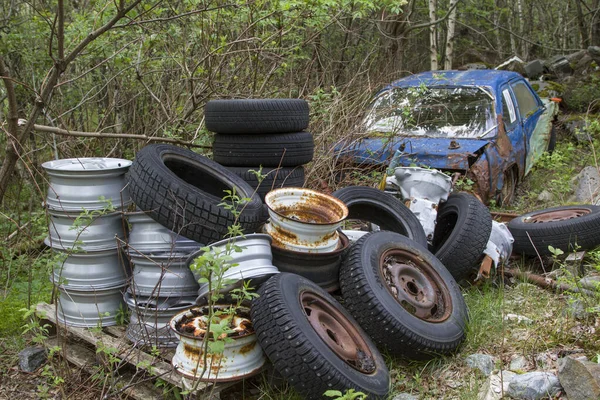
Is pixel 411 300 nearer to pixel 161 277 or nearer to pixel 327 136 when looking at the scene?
pixel 161 277

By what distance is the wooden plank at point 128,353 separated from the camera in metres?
3.38

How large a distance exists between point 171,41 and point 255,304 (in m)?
4.65

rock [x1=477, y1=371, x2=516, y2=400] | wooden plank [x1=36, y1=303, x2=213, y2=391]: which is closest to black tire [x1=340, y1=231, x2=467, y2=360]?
rock [x1=477, y1=371, x2=516, y2=400]

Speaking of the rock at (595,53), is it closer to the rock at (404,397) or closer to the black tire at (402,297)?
the black tire at (402,297)

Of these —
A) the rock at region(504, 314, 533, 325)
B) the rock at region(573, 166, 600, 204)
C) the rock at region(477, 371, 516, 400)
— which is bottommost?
the rock at region(573, 166, 600, 204)

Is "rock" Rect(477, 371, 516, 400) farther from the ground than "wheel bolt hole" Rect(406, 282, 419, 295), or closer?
closer

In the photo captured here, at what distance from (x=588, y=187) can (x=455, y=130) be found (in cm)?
186

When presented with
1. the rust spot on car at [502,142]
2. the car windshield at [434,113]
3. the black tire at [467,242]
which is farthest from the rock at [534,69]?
the black tire at [467,242]

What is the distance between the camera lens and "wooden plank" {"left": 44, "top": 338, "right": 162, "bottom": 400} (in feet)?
11.4

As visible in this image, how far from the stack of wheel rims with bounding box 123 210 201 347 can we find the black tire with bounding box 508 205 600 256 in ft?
10.2

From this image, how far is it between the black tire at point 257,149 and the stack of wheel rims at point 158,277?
48.5 inches

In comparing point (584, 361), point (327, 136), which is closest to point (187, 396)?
point (584, 361)

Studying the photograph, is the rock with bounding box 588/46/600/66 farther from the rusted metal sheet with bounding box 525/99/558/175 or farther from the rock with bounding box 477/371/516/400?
the rock with bounding box 477/371/516/400

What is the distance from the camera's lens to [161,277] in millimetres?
3586
